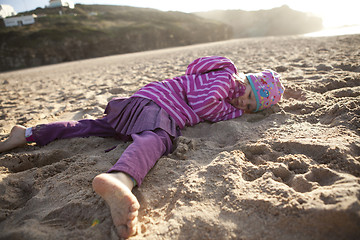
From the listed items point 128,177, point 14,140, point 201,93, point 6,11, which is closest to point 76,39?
point 6,11

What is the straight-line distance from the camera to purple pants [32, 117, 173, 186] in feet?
4.03

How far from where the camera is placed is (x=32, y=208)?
1.17 meters

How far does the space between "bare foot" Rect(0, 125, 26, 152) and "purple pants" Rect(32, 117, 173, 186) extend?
0.09m

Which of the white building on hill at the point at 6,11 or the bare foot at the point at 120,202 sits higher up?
the white building on hill at the point at 6,11

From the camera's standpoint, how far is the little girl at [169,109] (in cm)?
160

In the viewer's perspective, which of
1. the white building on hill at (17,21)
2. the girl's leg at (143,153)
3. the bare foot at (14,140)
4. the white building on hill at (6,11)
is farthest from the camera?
the white building on hill at (6,11)

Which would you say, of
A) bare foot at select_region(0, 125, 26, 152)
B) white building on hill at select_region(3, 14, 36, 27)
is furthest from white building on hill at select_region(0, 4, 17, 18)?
bare foot at select_region(0, 125, 26, 152)

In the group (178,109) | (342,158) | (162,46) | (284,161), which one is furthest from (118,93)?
(162,46)

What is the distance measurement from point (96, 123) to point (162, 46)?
20453mm

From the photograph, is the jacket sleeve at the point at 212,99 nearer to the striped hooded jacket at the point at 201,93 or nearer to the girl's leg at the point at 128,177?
the striped hooded jacket at the point at 201,93

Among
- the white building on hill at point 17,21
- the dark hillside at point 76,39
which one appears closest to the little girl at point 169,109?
the dark hillside at point 76,39

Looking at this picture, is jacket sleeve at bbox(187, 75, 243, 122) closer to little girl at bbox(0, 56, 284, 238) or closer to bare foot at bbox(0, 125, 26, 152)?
little girl at bbox(0, 56, 284, 238)

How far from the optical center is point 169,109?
6.09 feet

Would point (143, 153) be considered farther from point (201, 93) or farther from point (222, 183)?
point (201, 93)
